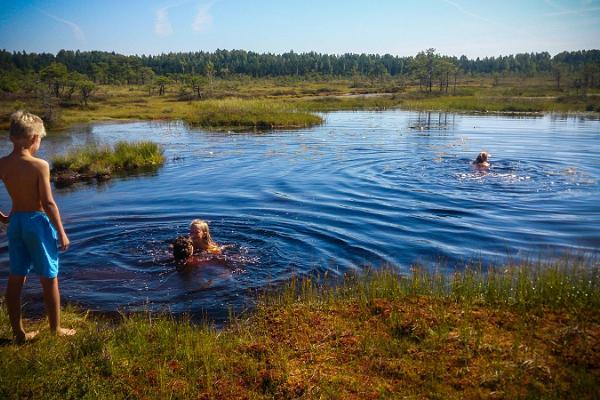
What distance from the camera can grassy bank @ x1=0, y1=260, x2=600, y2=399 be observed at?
458 cm

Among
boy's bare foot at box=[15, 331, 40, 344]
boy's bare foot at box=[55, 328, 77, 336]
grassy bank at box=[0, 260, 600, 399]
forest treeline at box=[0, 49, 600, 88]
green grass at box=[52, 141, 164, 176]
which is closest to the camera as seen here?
grassy bank at box=[0, 260, 600, 399]

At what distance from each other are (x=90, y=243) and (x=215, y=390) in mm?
7955

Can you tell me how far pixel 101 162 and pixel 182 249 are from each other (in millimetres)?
13659

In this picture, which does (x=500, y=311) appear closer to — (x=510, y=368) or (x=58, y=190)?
(x=510, y=368)

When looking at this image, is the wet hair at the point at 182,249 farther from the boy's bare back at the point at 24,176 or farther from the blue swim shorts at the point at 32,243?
the boy's bare back at the point at 24,176

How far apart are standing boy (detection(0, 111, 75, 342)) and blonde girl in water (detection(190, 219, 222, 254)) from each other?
4.42 meters

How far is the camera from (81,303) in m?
8.02

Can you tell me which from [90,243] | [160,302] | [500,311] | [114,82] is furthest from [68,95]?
[500,311]

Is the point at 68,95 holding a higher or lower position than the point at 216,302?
higher

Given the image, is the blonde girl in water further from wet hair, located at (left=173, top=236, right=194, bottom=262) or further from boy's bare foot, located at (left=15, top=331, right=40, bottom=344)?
boy's bare foot, located at (left=15, top=331, right=40, bottom=344)

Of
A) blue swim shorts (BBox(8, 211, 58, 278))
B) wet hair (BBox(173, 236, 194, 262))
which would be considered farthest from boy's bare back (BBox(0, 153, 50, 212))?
wet hair (BBox(173, 236, 194, 262))

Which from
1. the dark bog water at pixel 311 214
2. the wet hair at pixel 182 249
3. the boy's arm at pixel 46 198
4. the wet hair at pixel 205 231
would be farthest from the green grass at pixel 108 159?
the boy's arm at pixel 46 198

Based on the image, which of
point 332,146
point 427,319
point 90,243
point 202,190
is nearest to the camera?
point 427,319

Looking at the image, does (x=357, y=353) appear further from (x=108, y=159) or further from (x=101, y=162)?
(x=108, y=159)
